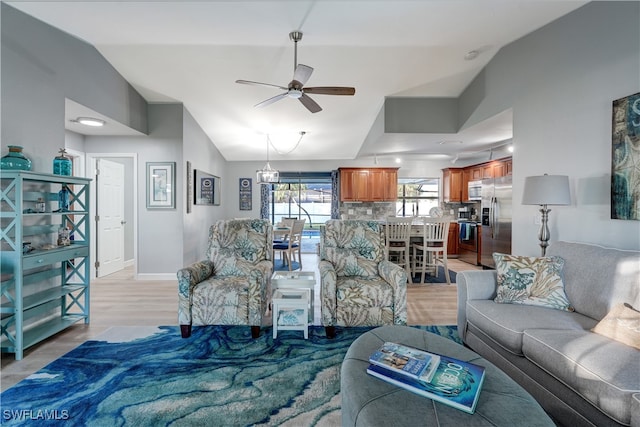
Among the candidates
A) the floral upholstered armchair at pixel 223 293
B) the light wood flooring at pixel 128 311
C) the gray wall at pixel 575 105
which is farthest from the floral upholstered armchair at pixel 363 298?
the gray wall at pixel 575 105

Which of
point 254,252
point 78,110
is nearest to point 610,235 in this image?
point 254,252

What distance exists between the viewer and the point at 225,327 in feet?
9.27

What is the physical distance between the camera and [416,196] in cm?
741

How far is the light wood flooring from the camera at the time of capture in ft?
7.39

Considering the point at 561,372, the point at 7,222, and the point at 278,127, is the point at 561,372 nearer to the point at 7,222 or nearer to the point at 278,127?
the point at 7,222

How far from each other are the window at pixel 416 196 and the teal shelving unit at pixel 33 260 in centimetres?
639

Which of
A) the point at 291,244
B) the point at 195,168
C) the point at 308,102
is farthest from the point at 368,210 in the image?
the point at 308,102

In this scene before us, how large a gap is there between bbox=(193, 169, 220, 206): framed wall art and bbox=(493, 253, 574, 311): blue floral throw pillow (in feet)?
15.6

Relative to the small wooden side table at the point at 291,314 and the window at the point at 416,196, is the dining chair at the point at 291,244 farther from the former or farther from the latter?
the window at the point at 416,196

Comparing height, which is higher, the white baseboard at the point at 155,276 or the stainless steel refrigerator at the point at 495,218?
the stainless steel refrigerator at the point at 495,218

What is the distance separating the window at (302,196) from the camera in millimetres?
7496

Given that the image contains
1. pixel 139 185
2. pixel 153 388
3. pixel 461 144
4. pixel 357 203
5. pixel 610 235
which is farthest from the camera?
pixel 357 203

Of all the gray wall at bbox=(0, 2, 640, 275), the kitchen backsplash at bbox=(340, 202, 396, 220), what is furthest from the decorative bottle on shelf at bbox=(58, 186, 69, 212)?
the kitchen backsplash at bbox=(340, 202, 396, 220)

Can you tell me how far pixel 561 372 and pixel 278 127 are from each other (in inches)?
202
